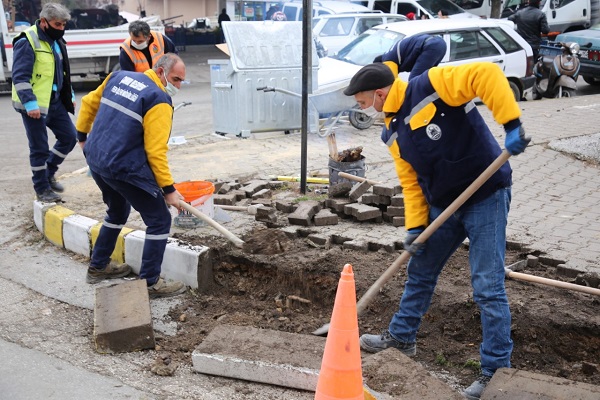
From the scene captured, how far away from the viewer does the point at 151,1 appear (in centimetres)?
3509

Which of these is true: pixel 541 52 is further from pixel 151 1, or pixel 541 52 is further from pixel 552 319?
pixel 151 1

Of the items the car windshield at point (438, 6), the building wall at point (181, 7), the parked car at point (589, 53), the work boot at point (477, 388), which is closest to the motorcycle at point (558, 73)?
the parked car at point (589, 53)

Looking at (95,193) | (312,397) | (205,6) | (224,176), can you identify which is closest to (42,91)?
(95,193)

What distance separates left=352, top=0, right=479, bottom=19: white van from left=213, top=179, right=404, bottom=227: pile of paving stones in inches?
596

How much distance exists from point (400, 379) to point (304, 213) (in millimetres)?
2699

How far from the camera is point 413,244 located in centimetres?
451

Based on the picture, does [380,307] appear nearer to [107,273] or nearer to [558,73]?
[107,273]

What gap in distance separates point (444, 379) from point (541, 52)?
12.7 m

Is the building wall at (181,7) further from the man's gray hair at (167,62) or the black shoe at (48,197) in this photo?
the man's gray hair at (167,62)

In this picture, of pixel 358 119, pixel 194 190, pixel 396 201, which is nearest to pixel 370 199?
pixel 396 201

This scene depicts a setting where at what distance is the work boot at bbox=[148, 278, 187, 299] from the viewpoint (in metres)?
5.78

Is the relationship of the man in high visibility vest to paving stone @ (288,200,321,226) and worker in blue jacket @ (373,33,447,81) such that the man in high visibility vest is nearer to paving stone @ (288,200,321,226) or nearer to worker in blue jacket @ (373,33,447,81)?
paving stone @ (288,200,321,226)

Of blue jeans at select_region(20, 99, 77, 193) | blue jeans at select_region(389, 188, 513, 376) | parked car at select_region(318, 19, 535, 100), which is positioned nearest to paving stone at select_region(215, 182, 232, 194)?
blue jeans at select_region(20, 99, 77, 193)

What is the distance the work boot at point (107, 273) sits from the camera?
20.1 feet
